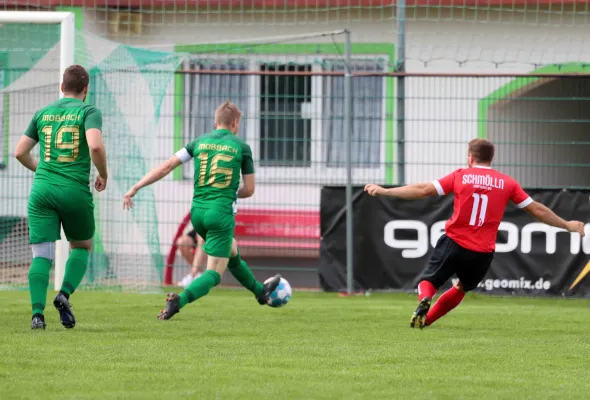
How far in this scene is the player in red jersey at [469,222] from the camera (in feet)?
29.7

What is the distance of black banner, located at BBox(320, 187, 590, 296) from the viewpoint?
13047 millimetres

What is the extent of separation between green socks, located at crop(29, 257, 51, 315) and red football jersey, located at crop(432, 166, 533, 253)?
9.57 feet

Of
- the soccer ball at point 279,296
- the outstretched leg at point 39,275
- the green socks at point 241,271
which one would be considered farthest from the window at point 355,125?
the outstretched leg at point 39,275

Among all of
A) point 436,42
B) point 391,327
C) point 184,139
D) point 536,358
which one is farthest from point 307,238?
point 536,358

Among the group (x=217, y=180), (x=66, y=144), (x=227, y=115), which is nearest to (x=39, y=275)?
(x=66, y=144)

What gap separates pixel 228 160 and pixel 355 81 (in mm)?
4958

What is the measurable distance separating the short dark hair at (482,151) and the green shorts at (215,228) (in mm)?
1931

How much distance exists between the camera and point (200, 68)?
599 inches

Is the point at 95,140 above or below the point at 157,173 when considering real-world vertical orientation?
above

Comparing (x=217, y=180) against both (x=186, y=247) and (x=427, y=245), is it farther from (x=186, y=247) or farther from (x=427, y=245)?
(x=186, y=247)

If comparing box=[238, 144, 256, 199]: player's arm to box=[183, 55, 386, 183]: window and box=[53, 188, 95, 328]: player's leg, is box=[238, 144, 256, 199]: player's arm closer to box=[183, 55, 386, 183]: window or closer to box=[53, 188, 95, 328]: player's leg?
box=[53, 188, 95, 328]: player's leg

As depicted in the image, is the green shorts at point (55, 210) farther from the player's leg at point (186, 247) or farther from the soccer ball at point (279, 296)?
the player's leg at point (186, 247)

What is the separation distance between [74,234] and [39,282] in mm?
417

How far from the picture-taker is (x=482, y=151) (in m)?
9.16
